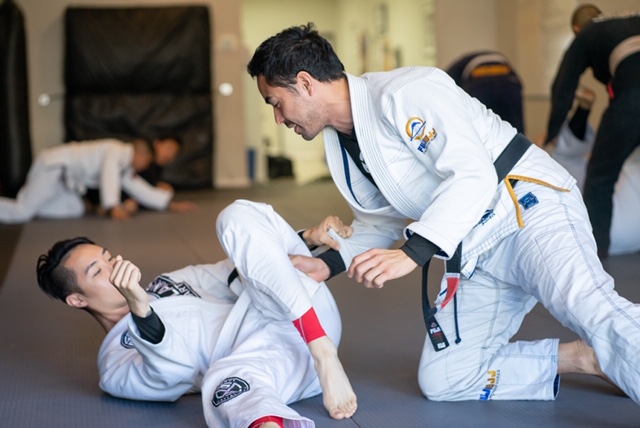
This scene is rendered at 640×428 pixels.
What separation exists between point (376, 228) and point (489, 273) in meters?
0.39

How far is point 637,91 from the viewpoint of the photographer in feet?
13.4

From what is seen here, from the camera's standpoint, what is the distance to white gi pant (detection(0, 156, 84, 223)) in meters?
6.54

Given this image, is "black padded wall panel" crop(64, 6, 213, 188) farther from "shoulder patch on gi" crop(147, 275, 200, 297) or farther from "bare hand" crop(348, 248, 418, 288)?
"bare hand" crop(348, 248, 418, 288)

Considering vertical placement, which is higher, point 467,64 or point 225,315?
point 467,64

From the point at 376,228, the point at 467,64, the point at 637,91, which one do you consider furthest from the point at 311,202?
the point at 376,228

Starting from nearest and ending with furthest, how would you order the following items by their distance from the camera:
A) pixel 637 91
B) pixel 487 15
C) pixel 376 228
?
pixel 376 228 → pixel 637 91 → pixel 487 15

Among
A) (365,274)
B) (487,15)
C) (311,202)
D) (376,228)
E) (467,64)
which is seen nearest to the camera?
(365,274)

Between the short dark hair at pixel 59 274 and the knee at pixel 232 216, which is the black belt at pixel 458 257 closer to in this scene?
the knee at pixel 232 216

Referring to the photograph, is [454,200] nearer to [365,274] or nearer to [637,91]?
[365,274]

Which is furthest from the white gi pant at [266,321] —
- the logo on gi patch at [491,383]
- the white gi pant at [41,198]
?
the white gi pant at [41,198]

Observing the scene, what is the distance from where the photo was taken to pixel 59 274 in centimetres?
244

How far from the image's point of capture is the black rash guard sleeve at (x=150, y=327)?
2.12 meters

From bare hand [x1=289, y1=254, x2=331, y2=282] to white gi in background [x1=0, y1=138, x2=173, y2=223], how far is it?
173 inches

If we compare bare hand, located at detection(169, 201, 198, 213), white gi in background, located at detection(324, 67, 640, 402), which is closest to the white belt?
white gi in background, located at detection(324, 67, 640, 402)
